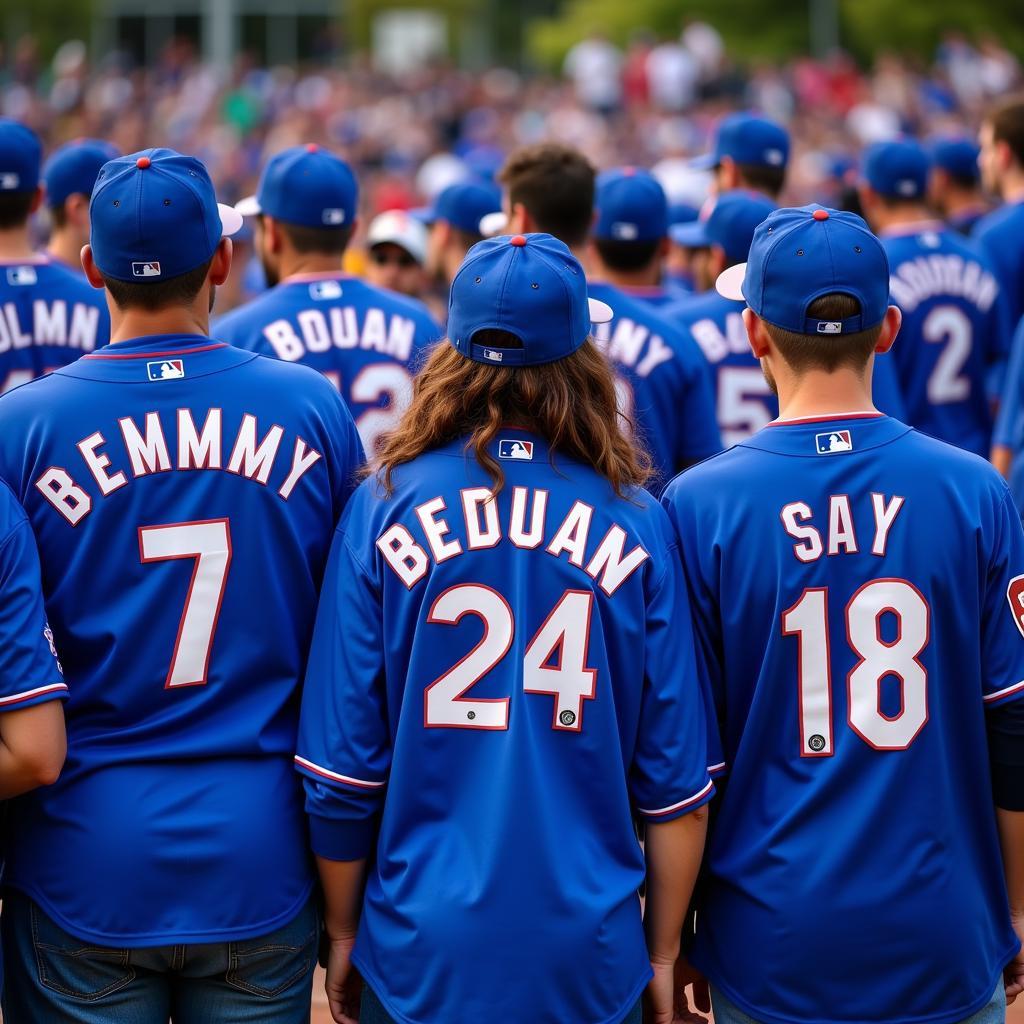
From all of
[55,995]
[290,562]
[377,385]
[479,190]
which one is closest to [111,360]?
[290,562]

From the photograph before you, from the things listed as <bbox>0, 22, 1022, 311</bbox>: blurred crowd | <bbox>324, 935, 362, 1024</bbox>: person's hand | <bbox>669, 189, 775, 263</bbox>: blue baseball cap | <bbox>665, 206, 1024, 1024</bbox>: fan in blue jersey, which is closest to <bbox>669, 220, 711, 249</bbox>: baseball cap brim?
<bbox>669, 189, 775, 263</bbox>: blue baseball cap

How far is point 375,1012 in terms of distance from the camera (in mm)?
2799

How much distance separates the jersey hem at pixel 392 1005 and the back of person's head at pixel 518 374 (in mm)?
939

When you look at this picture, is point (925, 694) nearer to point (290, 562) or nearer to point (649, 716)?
point (649, 716)

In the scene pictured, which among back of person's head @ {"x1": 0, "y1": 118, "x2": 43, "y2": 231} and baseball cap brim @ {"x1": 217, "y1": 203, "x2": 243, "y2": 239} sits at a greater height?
back of person's head @ {"x1": 0, "y1": 118, "x2": 43, "y2": 231}

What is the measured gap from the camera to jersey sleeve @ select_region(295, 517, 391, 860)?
2.83 m

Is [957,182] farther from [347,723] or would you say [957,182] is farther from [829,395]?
[347,723]

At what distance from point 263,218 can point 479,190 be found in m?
1.85

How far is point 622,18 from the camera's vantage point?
44.8m

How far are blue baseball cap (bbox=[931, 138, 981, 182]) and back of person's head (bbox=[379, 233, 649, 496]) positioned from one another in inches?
A: 218

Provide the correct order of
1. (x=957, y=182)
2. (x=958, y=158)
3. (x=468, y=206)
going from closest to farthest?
(x=468, y=206), (x=958, y=158), (x=957, y=182)

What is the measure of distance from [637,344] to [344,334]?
1.04m

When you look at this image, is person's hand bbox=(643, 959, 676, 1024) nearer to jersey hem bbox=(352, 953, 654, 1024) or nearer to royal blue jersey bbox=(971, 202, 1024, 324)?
jersey hem bbox=(352, 953, 654, 1024)

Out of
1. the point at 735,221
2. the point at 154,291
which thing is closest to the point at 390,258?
the point at 735,221
